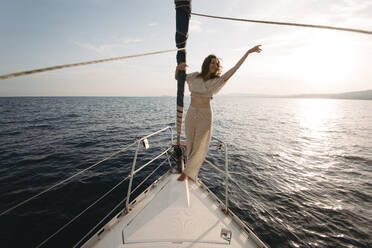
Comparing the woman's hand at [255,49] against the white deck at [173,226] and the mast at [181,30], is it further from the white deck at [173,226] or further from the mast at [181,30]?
the white deck at [173,226]

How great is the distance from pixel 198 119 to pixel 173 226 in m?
1.66

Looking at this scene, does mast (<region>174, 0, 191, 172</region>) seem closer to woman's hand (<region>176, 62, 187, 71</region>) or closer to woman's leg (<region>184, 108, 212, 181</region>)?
woman's hand (<region>176, 62, 187, 71</region>)

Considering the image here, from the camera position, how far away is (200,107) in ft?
8.59

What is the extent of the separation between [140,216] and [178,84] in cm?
234

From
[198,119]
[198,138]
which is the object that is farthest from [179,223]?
[198,119]

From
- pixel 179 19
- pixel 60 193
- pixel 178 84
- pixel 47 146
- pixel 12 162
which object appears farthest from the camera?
pixel 47 146

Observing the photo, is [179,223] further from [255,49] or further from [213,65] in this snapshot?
→ [255,49]

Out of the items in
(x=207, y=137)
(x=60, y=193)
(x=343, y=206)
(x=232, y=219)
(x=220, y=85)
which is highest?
(x=220, y=85)

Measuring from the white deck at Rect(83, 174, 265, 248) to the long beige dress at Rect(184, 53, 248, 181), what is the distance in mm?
537

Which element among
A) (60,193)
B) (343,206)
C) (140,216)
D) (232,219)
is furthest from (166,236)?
(343,206)

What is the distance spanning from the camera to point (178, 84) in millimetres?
2938

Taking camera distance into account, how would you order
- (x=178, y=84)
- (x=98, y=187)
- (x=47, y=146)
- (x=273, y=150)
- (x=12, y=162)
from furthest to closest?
(x=273, y=150), (x=47, y=146), (x=12, y=162), (x=98, y=187), (x=178, y=84)

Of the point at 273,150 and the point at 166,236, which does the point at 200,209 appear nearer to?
the point at 166,236

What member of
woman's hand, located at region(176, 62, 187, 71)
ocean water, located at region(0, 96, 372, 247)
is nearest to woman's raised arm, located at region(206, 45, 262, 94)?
woman's hand, located at region(176, 62, 187, 71)
